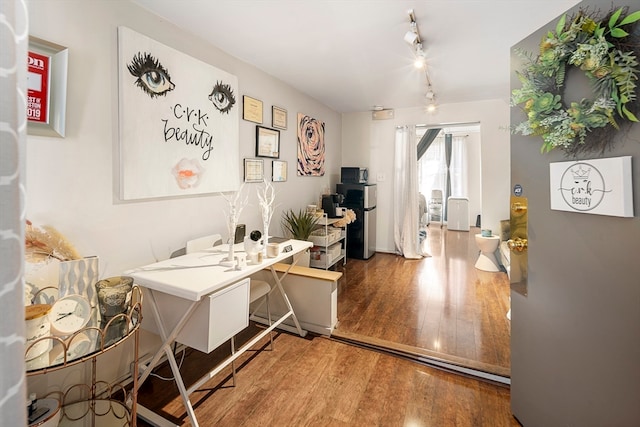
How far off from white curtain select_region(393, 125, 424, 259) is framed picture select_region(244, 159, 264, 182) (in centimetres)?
267

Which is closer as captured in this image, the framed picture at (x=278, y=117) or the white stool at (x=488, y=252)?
the framed picture at (x=278, y=117)

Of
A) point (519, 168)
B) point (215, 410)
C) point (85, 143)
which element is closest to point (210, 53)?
point (85, 143)

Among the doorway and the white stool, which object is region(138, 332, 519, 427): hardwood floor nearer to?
the doorway

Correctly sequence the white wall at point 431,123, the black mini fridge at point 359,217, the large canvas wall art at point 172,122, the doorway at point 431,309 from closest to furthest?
the large canvas wall art at point 172,122, the doorway at point 431,309, the white wall at point 431,123, the black mini fridge at point 359,217

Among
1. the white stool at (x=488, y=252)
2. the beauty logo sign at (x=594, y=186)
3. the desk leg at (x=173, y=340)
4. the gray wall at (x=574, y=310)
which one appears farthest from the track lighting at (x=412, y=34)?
the white stool at (x=488, y=252)

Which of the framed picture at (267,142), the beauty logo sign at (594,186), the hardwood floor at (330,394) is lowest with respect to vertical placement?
the hardwood floor at (330,394)

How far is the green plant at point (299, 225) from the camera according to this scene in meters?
3.41

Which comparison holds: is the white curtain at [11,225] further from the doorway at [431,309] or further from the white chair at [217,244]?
the doorway at [431,309]

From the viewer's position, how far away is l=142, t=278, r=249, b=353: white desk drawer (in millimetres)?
1483

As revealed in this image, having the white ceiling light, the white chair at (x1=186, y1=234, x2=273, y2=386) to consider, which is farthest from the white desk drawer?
the white ceiling light

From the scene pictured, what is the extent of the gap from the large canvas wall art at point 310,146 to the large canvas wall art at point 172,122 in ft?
4.30

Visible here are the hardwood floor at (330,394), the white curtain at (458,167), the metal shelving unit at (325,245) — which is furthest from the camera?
the white curtain at (458,167)

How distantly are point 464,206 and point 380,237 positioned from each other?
3.34m

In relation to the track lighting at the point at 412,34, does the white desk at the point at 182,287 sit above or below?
below
